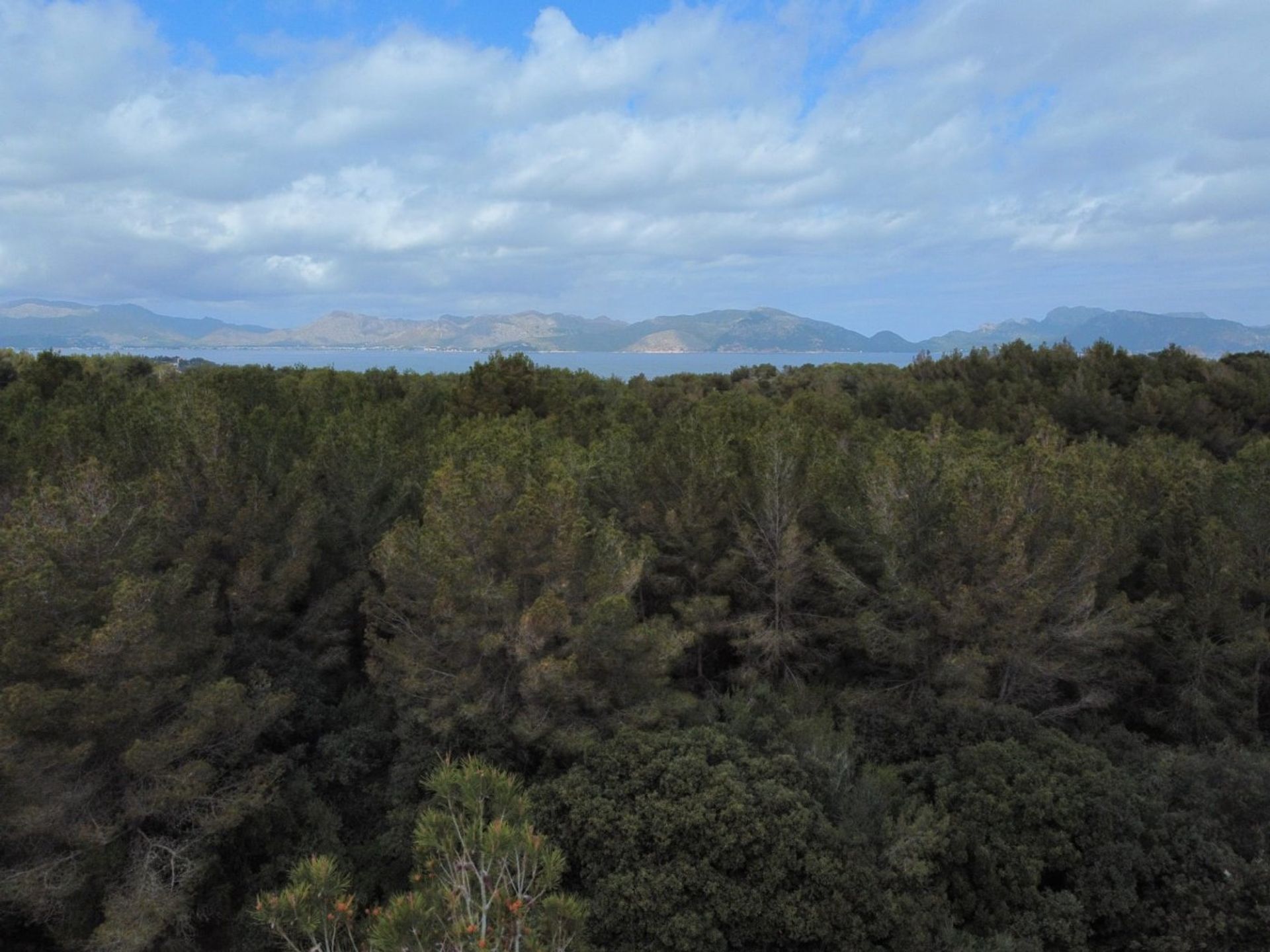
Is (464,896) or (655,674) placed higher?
(464,896)

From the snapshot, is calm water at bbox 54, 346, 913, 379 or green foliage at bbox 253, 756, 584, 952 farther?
calm water at bbox 54, 346, 913, 379

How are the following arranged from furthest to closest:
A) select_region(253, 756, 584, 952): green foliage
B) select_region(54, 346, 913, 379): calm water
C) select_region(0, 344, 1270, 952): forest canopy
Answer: select_region(54, 346, 913, 379): calm water → select_region(0, 344, 1270, 952): forest canopy → select_region(253, 756, 584, 952): green foliage

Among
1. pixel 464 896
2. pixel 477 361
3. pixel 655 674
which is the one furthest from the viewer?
pixel 477 361

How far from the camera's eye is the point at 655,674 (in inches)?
523

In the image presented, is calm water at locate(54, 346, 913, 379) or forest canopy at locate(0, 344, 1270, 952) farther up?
calm water at locate(54, 346, 913, 379)

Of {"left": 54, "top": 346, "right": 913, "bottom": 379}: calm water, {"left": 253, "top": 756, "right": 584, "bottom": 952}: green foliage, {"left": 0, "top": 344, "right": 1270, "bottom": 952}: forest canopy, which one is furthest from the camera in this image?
{"left": 54, "top": 346, "right": 913, "bottom": 379}: calm water

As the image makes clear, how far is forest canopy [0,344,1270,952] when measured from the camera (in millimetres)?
10531

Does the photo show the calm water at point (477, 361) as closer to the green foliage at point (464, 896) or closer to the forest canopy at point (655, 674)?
the forest canopy at point (655, 674)

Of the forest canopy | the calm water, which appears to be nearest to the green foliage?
the forest canopy

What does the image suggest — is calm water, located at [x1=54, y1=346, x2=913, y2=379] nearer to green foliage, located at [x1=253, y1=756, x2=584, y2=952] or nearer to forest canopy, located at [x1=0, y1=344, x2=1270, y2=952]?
forest canopy, located at [x1=0, y1=344, x2=1270, y2=952]

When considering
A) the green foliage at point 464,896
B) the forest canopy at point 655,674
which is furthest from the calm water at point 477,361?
the green foliage at point 464,896

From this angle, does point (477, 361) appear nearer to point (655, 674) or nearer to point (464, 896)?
point (655, 674)

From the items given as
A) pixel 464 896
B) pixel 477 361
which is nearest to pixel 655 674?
pixel 464 896

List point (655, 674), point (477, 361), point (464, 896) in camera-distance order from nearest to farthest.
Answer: point (464, 896), point (655, 674), point (477, 361)
